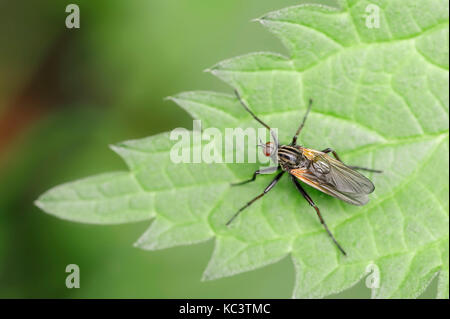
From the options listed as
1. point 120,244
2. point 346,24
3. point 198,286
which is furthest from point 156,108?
point 346,24

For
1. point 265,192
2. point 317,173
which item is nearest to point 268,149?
point 265,192

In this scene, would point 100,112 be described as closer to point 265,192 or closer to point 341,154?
point 265,192

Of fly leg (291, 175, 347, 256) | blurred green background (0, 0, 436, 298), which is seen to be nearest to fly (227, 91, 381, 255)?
fly leg (291, 175, 347, 256)

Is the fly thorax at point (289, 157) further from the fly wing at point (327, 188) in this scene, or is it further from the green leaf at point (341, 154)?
the green leaf at point (341, 154)

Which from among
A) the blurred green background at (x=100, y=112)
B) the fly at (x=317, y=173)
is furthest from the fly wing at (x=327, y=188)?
the blurred green background at (x=100, y=112)

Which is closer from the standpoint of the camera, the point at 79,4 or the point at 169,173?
the point at 169,173

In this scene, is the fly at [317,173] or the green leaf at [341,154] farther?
the fly at [317,173]

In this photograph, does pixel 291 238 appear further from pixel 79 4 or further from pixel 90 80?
pixel 79 4
